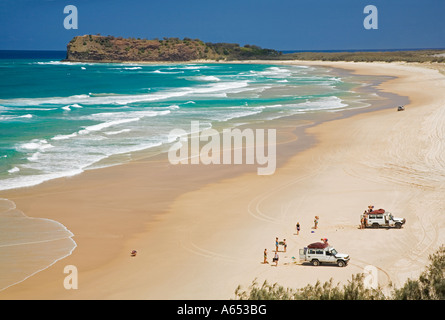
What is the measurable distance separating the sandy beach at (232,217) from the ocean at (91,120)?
3.74 ft

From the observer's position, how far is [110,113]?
52312 mm

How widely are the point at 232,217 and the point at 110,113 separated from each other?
3260 cm

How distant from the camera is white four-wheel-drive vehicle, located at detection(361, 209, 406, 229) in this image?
2055 cm

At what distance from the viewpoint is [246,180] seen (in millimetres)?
28469

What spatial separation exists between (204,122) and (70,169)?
60.9 feet

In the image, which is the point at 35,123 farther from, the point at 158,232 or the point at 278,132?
the point at 158,232
